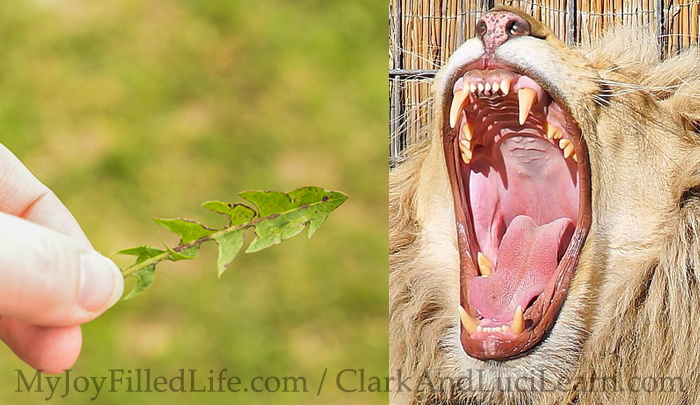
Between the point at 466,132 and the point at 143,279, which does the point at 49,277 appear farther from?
the point at 466,132

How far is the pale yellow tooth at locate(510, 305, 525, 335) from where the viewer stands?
3.05 feet

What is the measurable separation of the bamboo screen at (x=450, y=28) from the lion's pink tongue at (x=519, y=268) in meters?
0.17

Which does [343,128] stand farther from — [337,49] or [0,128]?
[0,128]

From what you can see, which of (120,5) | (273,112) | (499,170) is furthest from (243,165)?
(499,170)

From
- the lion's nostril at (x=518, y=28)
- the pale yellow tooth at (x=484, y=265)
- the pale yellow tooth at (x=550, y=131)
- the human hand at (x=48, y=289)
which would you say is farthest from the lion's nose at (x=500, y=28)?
the human hand at (x=48, y=289)

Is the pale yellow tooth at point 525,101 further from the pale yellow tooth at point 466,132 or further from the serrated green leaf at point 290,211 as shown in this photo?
the serrated green leaf at point 290,211

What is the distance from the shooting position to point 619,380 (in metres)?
0.91

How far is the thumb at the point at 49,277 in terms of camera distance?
0.61 metres

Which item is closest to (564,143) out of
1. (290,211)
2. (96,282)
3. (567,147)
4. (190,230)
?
(567,147)

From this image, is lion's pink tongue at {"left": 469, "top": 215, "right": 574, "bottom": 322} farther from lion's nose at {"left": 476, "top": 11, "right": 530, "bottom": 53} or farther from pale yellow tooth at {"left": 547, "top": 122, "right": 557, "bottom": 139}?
lion's nose at {"left": 476, "top": 11, "right": 530, "bottom": 53}

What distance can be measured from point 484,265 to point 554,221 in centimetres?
10

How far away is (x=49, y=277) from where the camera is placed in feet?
2.07

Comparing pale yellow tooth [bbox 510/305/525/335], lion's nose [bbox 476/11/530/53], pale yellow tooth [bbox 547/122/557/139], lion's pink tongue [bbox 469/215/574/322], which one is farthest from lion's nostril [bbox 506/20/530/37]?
pale yellow tooth [bbox 510/305/525/335]

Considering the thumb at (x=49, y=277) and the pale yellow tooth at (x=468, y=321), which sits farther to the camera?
the pale yellow tooth at (x=468, y=321)
